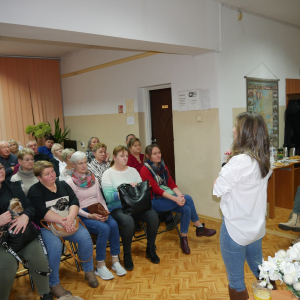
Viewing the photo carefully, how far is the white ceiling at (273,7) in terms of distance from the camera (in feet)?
14.1

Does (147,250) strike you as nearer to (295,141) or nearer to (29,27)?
(29,27)

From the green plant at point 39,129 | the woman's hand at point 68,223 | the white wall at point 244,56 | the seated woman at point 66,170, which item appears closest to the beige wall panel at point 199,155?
the white wall at point 244,56

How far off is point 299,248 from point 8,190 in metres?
2.36

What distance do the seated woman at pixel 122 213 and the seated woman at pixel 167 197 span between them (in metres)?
0.25

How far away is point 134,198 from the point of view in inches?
129

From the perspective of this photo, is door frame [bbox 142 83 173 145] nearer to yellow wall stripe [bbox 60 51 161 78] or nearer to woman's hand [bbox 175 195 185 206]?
yellow wall stripe [bbox 60 51 161 78]

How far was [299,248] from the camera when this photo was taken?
4.39 feet

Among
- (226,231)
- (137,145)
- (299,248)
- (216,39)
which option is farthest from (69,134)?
(299,248)

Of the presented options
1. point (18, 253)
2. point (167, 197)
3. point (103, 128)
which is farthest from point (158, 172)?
point (103, 128)

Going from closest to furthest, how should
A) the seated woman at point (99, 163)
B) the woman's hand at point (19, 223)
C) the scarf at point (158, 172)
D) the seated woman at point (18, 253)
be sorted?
the seated woman at point (18, 253) → the woman's hand at point (19, 223) → the scarf at point (158, 172) → the seated woman at point (99, 163)

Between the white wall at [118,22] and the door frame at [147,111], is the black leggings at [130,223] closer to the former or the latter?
the white wall at [118,22]

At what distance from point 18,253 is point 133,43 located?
8.32 ft

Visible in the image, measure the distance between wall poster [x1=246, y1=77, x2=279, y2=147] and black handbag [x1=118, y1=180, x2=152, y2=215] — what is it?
2428 mm

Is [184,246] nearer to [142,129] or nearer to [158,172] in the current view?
[158,172]
